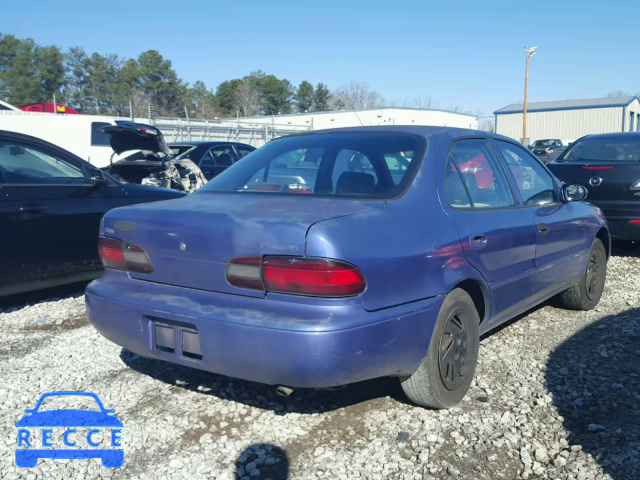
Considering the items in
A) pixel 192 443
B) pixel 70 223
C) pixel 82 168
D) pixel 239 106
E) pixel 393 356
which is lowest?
pixel 192 443

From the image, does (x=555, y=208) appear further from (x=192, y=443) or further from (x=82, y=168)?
(x=82, y=168)

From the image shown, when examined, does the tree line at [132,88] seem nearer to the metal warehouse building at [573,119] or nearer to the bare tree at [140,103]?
the bare tree at [140,103]

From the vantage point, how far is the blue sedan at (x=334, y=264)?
2.60 meters

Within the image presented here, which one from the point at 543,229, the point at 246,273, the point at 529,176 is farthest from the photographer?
the point at 529,176

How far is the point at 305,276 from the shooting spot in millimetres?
2582

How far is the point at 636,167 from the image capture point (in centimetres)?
696

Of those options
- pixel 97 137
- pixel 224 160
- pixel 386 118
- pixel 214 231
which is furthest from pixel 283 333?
pixel 386 118

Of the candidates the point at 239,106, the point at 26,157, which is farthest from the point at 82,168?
the point at 239,106

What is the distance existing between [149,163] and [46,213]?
191 inches

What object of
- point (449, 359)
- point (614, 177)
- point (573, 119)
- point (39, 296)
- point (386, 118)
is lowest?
point (39, 296)

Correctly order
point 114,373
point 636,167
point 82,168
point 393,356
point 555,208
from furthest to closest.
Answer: point 636,167, point 82,168, point 555,208, point 114,373, point 393,356

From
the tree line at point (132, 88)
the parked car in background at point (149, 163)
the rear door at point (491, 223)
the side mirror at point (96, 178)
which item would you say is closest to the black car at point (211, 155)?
the parked car in background at point (149, 163)

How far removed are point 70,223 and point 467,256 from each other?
3620mm

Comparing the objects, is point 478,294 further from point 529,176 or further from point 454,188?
point 529,176
